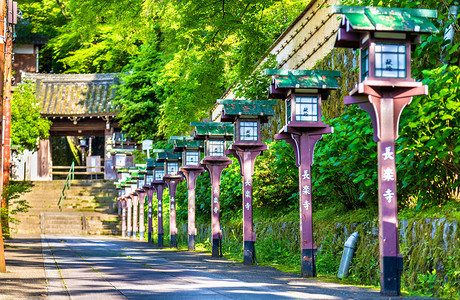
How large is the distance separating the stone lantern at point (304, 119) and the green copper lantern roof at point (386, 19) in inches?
118

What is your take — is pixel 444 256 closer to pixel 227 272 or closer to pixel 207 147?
pixel 227 272

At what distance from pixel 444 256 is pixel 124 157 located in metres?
35.9

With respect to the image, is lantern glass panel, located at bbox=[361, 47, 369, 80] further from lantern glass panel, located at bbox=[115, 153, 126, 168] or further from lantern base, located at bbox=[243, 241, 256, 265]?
lantern glass panel, located at bbox=[115, 153, 126, 168]

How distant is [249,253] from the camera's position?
13.8 metres

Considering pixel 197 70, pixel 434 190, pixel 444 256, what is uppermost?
pixel 197 70

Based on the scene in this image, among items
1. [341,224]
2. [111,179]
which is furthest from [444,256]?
[111,179]

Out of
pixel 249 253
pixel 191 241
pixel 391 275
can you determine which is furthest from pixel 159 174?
pixel 391 275

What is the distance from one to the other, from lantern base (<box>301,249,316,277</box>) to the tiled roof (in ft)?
121

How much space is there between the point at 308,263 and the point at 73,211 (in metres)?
31.3

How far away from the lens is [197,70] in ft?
82.0

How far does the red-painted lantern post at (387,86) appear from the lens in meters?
7.55

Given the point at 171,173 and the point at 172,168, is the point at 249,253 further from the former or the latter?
the point at 172,168

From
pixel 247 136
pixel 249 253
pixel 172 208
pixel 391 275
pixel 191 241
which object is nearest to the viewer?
pixel 391 275

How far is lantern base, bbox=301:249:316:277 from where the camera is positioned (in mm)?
10375
